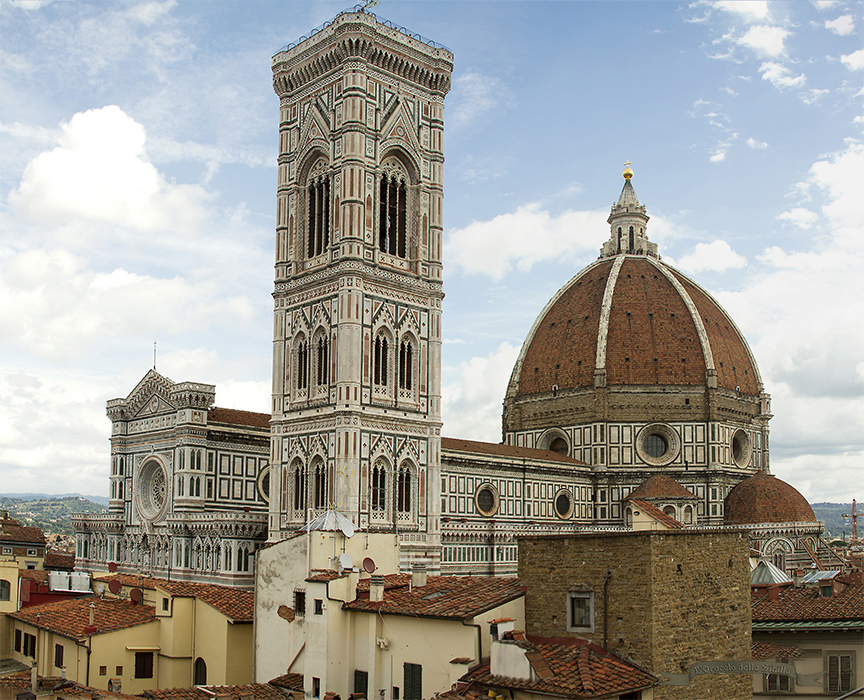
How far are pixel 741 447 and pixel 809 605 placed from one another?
2039 inches

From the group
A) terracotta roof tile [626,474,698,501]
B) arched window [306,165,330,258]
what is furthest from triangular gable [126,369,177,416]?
terracotta roof tile [626,474,698,501]

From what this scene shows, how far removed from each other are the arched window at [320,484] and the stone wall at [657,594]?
2590cm

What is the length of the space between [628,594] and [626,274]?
6283 centimetres

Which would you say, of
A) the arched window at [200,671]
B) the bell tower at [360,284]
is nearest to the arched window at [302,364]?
the bell tower at [360,284]

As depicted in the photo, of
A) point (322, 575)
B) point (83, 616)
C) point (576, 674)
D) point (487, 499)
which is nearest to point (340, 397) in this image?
point (83, 616)

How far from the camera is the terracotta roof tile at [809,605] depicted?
24797 millimetres

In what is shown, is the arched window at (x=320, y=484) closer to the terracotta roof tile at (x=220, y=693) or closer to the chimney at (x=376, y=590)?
the terracotta roof tile at (x=220, y=693)

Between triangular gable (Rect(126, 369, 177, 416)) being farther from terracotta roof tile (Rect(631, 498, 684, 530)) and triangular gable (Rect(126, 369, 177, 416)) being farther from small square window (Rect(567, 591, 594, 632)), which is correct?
small square window (Rect(567, 591, 594, 632))

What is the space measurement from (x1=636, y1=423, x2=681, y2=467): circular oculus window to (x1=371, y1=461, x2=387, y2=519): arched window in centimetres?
3013

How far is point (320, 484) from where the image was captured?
47281 millimetres

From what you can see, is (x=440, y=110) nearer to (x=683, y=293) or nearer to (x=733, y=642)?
(x=683, y=293)

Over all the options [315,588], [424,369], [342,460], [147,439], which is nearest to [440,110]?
[424,369]

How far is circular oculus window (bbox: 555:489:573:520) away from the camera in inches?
2721

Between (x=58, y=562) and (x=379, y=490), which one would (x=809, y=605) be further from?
(x=58, y=562)
